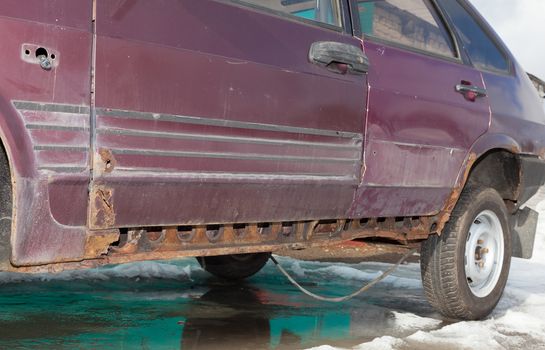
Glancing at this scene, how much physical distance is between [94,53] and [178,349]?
1.57 metres

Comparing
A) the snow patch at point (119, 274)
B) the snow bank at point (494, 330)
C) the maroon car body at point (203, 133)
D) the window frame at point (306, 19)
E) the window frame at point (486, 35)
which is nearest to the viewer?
the maroon car body at point (203, 133)

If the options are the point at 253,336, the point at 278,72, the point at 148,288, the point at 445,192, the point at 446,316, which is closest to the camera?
the point at 278,72

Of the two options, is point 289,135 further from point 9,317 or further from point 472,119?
point 9,317

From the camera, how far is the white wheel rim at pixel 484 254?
4.02m

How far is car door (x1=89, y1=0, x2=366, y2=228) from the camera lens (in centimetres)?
220

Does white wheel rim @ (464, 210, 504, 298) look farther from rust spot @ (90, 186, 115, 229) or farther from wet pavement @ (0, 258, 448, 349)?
rust spot @ (90, 186, 115, 229)

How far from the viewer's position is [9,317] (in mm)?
3492

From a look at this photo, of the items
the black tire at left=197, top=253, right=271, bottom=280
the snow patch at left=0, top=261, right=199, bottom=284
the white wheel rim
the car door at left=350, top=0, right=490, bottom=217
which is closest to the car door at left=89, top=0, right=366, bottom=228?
the car door at left=350, top=0, right=490, bottom=217

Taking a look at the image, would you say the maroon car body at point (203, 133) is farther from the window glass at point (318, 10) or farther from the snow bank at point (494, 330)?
the snow bank at point (494, 330)

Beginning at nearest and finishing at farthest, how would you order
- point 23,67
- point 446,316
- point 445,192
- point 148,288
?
point 23,67
point 445,192
point 446,316
point 148,288

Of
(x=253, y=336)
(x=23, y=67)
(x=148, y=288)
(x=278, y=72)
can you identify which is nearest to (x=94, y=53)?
(x=23, y=67)

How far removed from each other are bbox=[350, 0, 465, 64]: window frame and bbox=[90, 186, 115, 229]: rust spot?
1563mm

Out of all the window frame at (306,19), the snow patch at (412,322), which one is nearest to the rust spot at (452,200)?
the snow patch at (412,322)

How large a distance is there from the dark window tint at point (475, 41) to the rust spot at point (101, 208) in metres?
2.69
